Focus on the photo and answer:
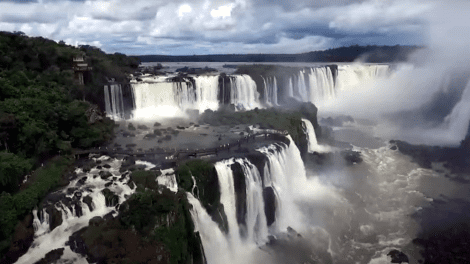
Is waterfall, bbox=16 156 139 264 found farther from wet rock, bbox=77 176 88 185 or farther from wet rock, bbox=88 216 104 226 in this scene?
wet rock, bbox=88 216 104 226

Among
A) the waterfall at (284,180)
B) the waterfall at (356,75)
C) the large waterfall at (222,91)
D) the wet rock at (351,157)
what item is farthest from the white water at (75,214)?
the waterfall at (356,75)

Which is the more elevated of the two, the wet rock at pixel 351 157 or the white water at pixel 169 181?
the white water at pixel 169 181

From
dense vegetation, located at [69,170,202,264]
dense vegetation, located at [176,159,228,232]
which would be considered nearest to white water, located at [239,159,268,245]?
dense vegetation, located at [176,159,228,232]

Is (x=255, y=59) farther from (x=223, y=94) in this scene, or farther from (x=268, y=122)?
(x=268, y=122)

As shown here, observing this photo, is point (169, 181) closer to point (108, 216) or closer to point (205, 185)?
point (205, 185)

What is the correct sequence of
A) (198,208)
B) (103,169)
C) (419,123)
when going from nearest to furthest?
1. (198,208)
2. (103,169)
3. (419,123)

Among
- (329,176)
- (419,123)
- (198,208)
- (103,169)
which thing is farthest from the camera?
(419,123)

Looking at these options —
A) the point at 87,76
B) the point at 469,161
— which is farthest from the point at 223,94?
the point at 469,161

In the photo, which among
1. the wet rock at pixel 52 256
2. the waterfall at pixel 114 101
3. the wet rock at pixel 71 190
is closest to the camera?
the wet rock at pixel 52 256

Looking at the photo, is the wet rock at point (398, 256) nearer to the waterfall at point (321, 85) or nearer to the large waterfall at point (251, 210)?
the large waterfall at point (251, 210)
